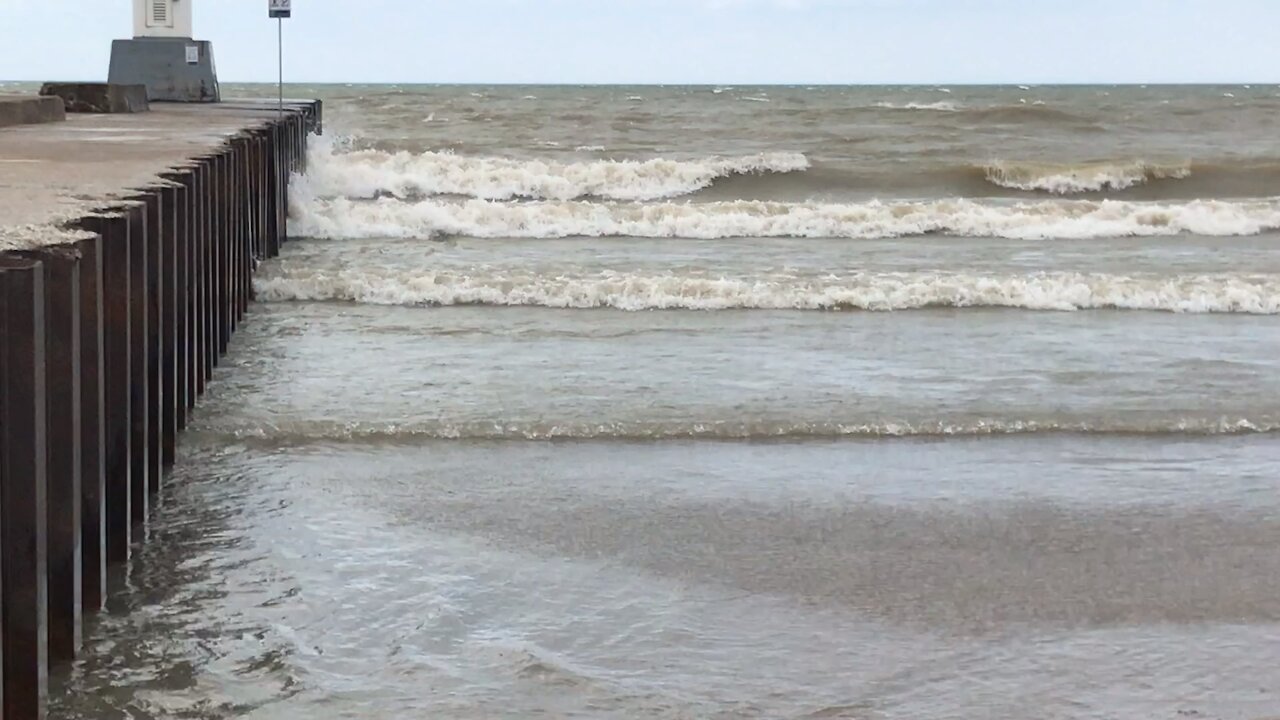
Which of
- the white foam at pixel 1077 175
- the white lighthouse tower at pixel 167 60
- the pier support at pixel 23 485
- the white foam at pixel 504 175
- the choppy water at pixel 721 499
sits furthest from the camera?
the white foam at pixel 1077 175

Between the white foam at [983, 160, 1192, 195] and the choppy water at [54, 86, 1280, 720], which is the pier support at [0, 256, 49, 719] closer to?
the choppy water at [54, 86, 1280, 720]

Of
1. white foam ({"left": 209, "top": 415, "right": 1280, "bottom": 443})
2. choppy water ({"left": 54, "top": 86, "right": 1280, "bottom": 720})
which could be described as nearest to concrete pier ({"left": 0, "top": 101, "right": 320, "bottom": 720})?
choppy water ({"left": 54, "top": 86, "right": 1280, "bottom": 720})

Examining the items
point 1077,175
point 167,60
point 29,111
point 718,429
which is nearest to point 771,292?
point 718,429

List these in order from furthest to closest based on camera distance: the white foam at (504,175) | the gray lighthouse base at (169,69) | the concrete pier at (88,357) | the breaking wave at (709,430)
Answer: the gray lighthouse base at (169,69) < the white foam at (504,175) < the breaking wave at (709,430) < the concrete pier at (88,357)

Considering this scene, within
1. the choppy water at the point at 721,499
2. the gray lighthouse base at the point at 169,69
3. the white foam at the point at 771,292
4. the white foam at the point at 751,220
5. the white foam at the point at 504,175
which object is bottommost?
the choppy water at the point at 721,499

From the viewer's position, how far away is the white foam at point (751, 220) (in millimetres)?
21984

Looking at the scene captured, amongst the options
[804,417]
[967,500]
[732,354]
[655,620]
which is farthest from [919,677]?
[732,354]

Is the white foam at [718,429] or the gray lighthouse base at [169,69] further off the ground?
the gray lighthouse base at [169,69]

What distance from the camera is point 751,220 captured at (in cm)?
2277

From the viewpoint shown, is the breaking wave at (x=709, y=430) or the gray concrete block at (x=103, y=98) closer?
the breaking wave at (x=709, y=430)

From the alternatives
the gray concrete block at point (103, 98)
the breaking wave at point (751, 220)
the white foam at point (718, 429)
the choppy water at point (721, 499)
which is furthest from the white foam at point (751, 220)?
the white foam at point (718, 429)

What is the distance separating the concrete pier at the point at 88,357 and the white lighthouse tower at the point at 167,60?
17501 mm

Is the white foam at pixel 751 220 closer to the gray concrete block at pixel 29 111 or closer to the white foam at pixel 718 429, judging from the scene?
the gray concrete block at pixel 29 111

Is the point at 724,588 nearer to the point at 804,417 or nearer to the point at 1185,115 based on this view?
the point at 804,417
